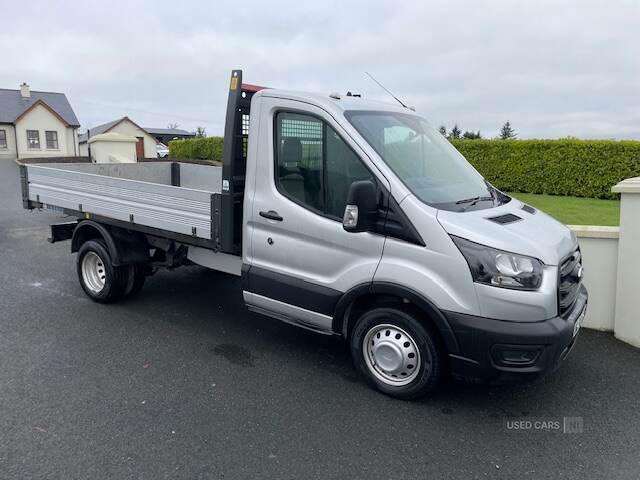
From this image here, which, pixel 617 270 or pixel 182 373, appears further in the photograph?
pixel 617 270

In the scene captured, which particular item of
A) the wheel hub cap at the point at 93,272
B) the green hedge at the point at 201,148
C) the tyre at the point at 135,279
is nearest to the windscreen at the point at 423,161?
the tyre at the point at 135,279

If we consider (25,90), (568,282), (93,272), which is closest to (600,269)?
(568,282)

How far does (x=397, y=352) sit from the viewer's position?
3779 mm

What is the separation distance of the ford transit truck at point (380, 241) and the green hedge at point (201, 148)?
20.2 m

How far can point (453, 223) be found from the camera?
11.3 feet

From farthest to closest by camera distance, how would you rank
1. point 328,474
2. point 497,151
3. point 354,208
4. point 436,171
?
point 497,151 → point 436,171 → point 354,208 → point 328,474

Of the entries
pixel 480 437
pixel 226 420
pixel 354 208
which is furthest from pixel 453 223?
pixel 226 420

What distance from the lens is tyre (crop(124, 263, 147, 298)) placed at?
584cm

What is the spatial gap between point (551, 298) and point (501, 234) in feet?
1.73

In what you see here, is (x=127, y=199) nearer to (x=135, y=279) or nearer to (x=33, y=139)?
(x=135, y=279)

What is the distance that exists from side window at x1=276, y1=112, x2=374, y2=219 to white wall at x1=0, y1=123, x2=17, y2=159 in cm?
4748

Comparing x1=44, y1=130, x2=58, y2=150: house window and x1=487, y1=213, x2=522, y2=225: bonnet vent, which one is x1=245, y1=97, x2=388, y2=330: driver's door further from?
x1=44, y1=130, x2=58, y2=150: house window

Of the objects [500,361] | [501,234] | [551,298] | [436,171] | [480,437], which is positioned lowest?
[480,437]

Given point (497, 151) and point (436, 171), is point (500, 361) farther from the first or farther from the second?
point (497, 151)
